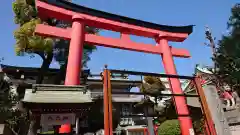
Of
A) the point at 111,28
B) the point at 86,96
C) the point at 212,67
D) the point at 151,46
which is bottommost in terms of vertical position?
the point at 86,96

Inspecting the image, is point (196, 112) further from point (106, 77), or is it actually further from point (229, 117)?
point (106, 77)

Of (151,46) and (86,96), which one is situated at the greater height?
(151,46)

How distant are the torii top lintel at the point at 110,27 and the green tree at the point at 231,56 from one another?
1555mm

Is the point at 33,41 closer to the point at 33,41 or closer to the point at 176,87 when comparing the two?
the point at 33,41

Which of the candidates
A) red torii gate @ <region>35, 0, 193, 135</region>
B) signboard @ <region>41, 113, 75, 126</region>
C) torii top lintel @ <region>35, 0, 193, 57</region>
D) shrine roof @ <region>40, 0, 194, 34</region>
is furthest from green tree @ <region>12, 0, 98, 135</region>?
signboard @ <region>41, 113, 75, 126</region>

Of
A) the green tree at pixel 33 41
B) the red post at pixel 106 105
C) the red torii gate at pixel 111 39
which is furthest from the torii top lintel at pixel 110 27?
the red post at pixel 106 105

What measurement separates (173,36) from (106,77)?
7.68 metres

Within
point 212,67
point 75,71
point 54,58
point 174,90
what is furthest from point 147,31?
point 54,58

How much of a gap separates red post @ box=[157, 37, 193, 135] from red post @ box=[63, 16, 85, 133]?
3.66 metres

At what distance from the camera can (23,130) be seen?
12.1 meters

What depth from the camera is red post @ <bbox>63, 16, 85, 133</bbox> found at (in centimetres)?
648

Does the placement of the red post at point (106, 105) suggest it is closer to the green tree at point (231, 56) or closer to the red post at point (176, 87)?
the red post at point (176, 87)

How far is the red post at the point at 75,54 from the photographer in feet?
21.2

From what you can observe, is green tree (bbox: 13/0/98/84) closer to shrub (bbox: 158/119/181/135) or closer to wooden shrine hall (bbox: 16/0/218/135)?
wooden shrine hall (bbox: 16/0/218/135)
